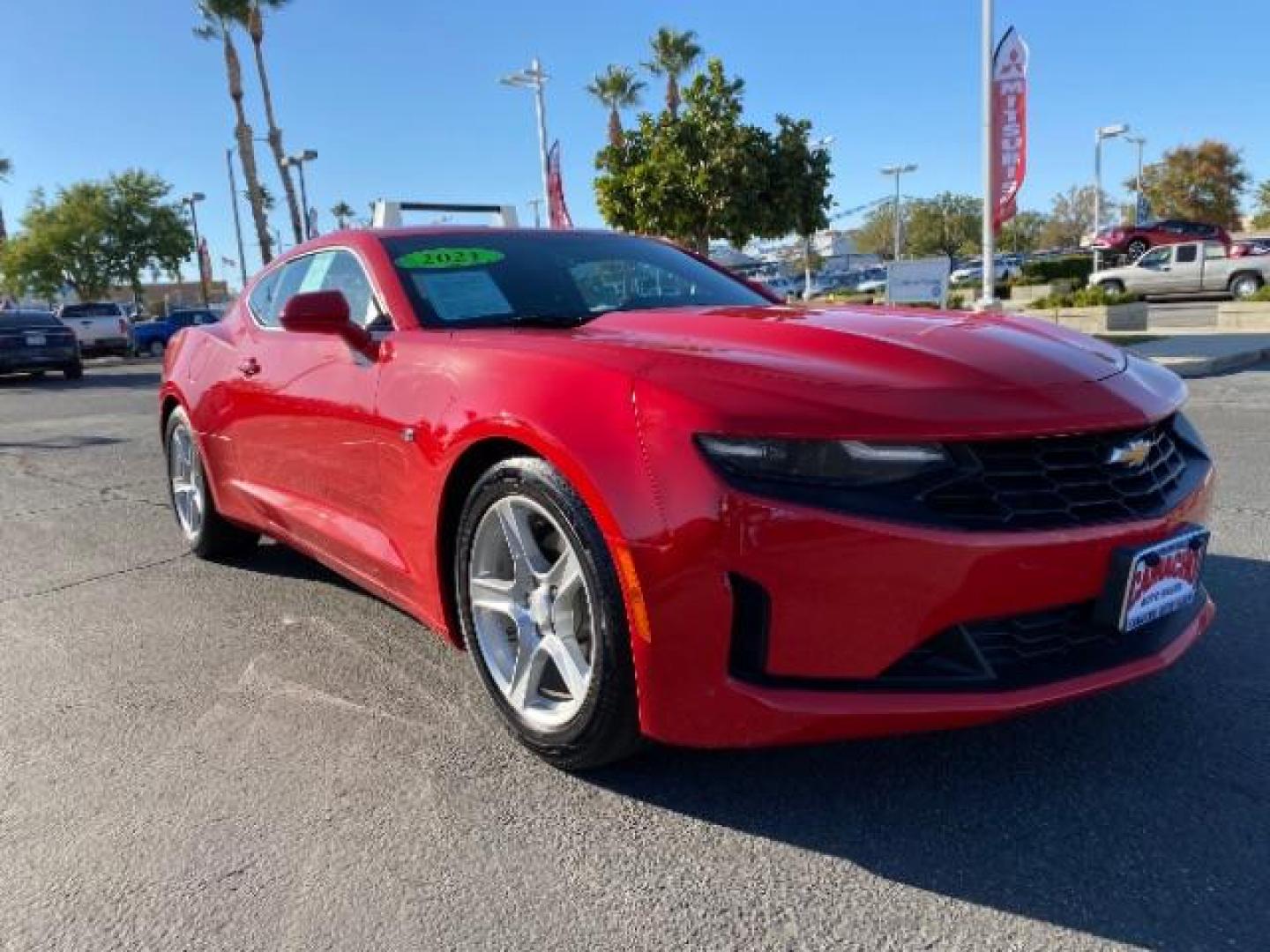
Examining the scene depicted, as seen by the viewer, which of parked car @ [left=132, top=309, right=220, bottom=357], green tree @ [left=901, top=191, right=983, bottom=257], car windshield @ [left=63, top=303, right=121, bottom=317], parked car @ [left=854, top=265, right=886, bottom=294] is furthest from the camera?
green tree @ [left=901, top=191, right=983, bottom=257]

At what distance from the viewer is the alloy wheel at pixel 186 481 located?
4.55m

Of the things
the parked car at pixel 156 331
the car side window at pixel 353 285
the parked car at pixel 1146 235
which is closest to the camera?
the car side window at pixel 353 285

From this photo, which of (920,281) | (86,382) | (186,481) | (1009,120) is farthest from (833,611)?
(86,382)

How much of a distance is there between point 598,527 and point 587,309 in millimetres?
1239

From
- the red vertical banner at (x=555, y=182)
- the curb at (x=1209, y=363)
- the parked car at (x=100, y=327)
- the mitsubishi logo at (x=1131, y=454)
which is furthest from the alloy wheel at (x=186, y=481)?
the parked car at (x=100, y=327)

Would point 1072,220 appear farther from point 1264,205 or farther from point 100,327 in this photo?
point 100,327

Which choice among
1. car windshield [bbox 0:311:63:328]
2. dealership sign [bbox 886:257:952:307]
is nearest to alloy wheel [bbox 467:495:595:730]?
dealership sign [bbox 886:257:952:307]

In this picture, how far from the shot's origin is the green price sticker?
130 inches

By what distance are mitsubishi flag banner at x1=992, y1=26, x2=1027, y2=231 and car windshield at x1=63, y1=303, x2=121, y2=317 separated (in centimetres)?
2348

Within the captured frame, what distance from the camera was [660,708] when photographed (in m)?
2.10

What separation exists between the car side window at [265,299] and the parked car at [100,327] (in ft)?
85.5

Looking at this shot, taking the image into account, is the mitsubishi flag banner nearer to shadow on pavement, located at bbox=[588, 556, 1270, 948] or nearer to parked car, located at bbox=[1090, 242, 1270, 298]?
parked car, located at bbox=[1090, 242, 1270, 298]

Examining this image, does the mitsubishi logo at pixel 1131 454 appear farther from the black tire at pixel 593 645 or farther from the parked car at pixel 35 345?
the parked car at pixel 35 345

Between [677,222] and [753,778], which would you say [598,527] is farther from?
[677,222]
